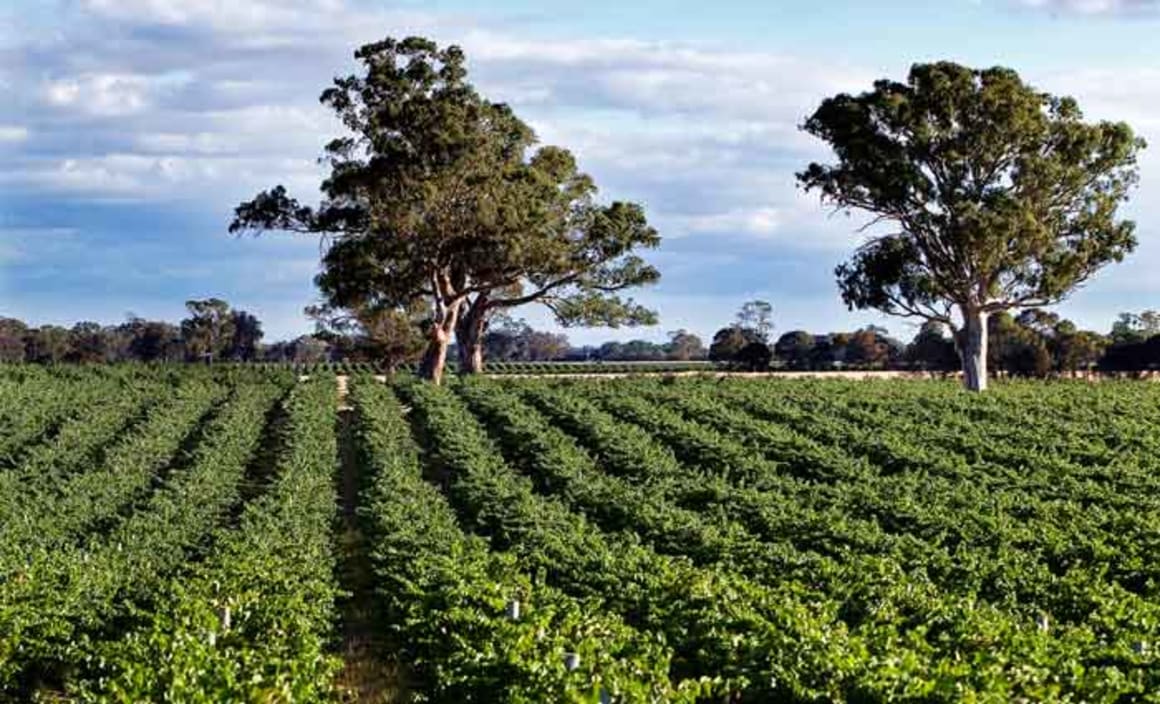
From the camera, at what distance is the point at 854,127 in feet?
153

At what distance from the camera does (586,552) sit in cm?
1767

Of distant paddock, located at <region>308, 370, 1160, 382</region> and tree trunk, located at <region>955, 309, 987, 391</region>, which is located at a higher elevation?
tree trunk, located at <region>955, 309, 987, 391</region>

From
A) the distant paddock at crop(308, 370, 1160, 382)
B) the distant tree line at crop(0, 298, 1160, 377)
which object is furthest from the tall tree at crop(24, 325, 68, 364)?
the distant paddock at crop(308, 370, 1160, 382)

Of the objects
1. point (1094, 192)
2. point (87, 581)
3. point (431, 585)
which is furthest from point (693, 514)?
point (1094, 192)

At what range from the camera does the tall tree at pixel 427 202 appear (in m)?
47.2

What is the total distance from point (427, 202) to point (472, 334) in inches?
368

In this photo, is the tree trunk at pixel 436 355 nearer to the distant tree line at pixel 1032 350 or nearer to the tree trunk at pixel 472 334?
the tree trunk at pixel 472 334

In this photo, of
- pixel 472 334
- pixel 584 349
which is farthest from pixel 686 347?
pixel 472 334

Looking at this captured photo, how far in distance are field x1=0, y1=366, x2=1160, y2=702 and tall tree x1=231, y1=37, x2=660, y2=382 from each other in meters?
11.6


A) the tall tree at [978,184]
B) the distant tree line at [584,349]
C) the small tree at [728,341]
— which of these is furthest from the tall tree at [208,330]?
the tall tree at [978,184]

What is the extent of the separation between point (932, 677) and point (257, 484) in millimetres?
19031

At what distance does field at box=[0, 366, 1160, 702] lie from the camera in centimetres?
1084

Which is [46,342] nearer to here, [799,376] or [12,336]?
[12,336]

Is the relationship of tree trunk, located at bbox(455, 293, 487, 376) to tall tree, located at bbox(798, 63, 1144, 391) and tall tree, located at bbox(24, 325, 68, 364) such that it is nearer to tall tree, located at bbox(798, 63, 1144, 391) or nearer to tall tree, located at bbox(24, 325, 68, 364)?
tall tree, located at bbox(798, 63, 1144, 391)
